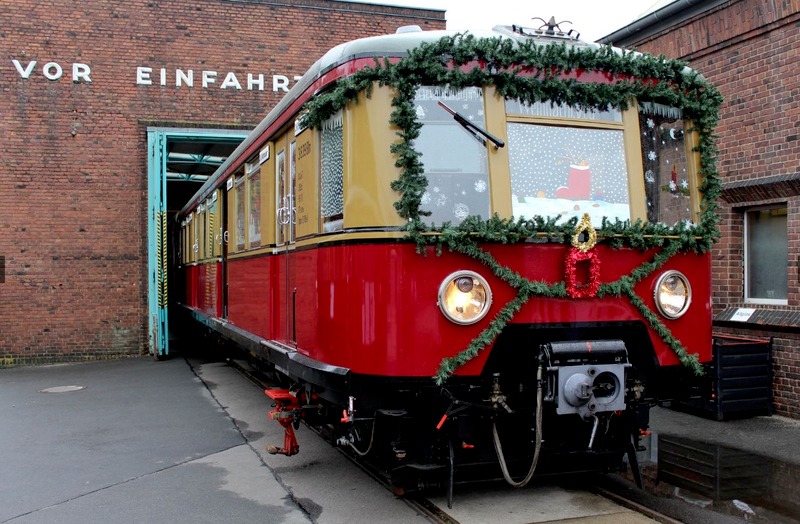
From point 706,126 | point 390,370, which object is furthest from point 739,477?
point 390,370

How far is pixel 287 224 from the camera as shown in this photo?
6.20 m

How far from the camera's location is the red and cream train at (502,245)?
4.60 m

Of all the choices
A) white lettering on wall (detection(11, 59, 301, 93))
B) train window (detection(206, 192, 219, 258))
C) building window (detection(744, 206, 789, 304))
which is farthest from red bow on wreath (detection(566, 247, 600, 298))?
white lettering on wall (detection(11, 59, 301, 93))

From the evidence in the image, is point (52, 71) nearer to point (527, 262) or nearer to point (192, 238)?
point (192, 238)

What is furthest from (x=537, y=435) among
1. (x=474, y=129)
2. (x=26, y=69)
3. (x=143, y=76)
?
(x=26, y=69)

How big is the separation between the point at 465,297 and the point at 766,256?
591 centimetres

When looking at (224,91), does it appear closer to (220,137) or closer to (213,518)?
(220,137)

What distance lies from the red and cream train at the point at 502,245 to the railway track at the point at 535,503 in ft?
0.69

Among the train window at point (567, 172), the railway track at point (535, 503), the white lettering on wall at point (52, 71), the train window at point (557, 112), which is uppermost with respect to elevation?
the white lettering on wall at point (52, 71)

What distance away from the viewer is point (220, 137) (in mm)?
15047

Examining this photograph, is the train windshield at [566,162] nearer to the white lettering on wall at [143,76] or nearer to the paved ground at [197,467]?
the paved ground at [197,467]

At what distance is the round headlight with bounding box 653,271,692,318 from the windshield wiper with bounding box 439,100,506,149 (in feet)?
4.66

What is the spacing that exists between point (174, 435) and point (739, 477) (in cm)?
530

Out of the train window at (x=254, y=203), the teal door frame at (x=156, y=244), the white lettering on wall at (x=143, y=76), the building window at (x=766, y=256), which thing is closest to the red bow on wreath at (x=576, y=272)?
the train window at (x=254, y=203)
